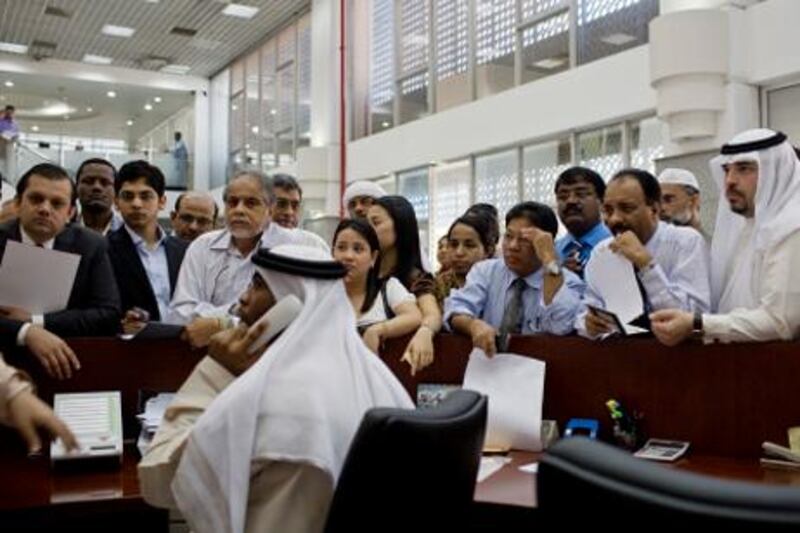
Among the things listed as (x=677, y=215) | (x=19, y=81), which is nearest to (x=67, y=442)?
(x=677, y=215)

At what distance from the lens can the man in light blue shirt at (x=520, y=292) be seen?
2.40m

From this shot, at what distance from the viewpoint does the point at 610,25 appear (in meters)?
6.64

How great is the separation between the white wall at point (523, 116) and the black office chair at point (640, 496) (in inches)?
224

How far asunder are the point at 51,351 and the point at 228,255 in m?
0.78

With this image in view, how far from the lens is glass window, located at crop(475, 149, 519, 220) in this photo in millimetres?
7684

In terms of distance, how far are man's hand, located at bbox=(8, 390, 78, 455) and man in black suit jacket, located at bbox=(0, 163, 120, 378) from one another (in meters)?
0.82

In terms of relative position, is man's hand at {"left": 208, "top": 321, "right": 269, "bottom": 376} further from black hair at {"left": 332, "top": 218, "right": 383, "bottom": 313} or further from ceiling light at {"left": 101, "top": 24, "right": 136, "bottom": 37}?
ceiling light at {"left": 101, "top": 24, "right": 136, "bottom": 37}

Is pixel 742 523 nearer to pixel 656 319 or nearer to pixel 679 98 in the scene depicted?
pixel 656 319

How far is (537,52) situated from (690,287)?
5.67 metres

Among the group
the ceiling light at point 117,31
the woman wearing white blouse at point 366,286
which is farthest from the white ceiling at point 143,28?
the woman wearing white blouse at point 366,286

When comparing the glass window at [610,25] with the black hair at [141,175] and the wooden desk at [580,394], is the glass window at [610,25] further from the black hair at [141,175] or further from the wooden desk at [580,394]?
the wooden desk at [580,394]

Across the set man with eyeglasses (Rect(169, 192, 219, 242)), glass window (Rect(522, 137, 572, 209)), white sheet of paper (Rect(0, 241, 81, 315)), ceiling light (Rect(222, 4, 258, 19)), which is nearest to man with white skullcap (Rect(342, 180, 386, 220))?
man with eyeglasses (Rect(169, 192, 219, 242))

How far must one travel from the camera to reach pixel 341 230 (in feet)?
8.82

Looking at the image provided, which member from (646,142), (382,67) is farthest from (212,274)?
(382,67)
